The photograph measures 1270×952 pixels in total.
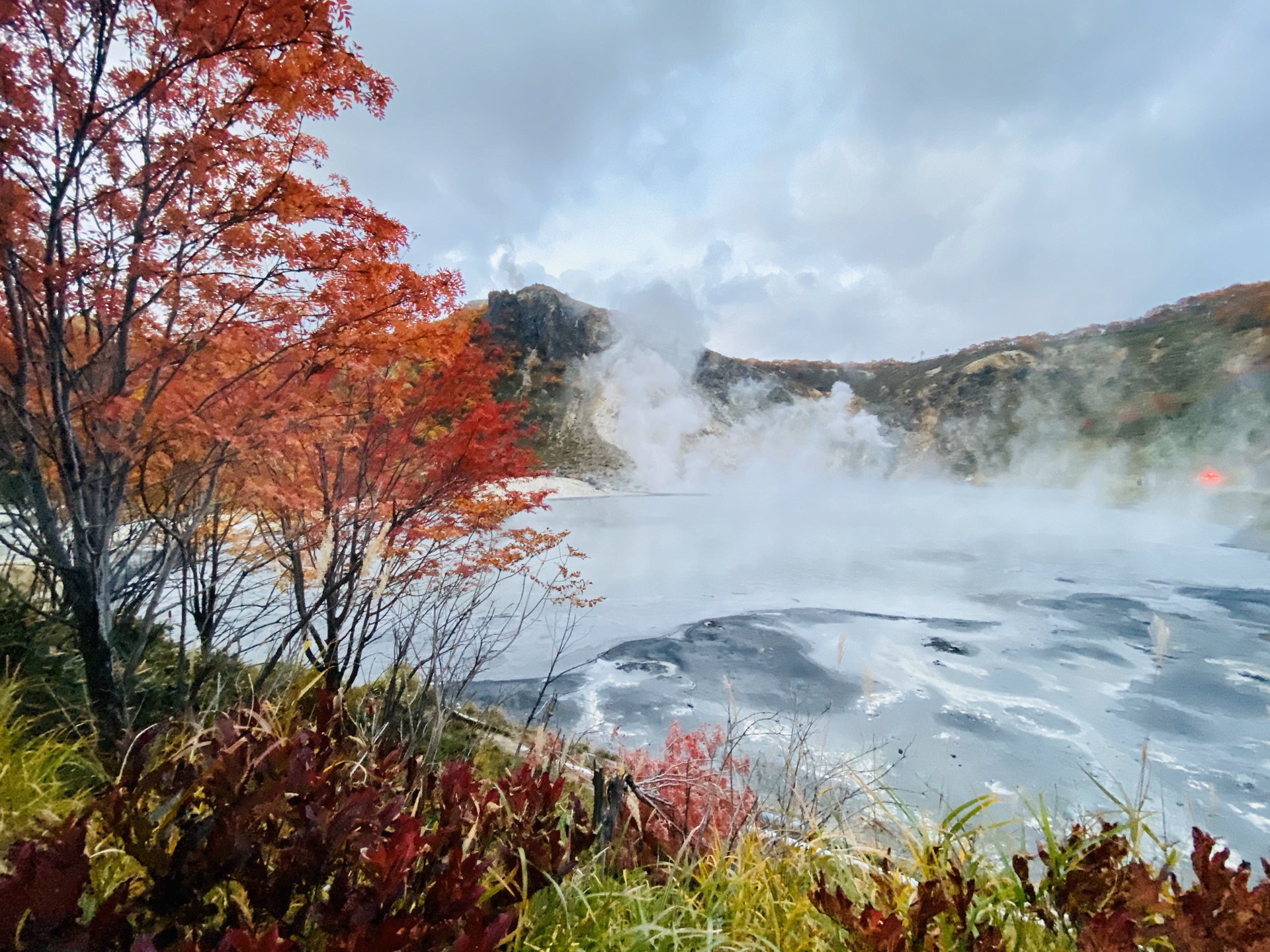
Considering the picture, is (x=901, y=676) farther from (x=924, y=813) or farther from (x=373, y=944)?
(x=373, y=944)

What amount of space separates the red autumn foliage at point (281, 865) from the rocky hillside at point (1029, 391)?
24467 mm

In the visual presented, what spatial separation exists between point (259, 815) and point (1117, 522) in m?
26.7

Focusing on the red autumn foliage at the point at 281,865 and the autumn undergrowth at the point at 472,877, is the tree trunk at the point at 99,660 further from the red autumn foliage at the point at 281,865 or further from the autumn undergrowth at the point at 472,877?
the red autumn foliage at the point at 281,865

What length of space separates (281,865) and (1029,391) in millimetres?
49645

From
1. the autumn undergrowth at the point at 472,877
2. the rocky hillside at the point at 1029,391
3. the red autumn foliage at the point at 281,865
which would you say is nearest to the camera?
the red autumn foliage at the point at 281,865

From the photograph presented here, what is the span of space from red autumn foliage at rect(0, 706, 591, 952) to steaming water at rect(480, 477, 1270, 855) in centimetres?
221

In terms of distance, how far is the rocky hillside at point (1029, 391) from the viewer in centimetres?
3033

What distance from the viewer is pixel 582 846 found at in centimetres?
162

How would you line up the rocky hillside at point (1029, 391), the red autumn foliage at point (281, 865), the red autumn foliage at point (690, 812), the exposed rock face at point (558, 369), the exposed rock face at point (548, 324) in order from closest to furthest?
the red autumn foliage at point (281, 865) < the red autumn foliage at point (690, 812) < the rocky hillside at point (1029, 391) < the exposed rock face at point (558, 369) < the exposed rock face at point (548, 324)

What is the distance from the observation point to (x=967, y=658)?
24.8 feet

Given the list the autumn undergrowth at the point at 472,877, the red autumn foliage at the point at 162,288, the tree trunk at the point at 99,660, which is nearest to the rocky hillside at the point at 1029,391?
the red autumn foliage at the point at 162,288

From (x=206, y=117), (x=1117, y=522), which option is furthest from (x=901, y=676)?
(x=1117, y=522)

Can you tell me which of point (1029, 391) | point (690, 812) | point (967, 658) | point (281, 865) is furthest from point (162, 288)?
point (1029, 391)

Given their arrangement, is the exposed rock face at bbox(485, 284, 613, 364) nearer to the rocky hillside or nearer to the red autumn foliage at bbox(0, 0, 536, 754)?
the rocky hillside
